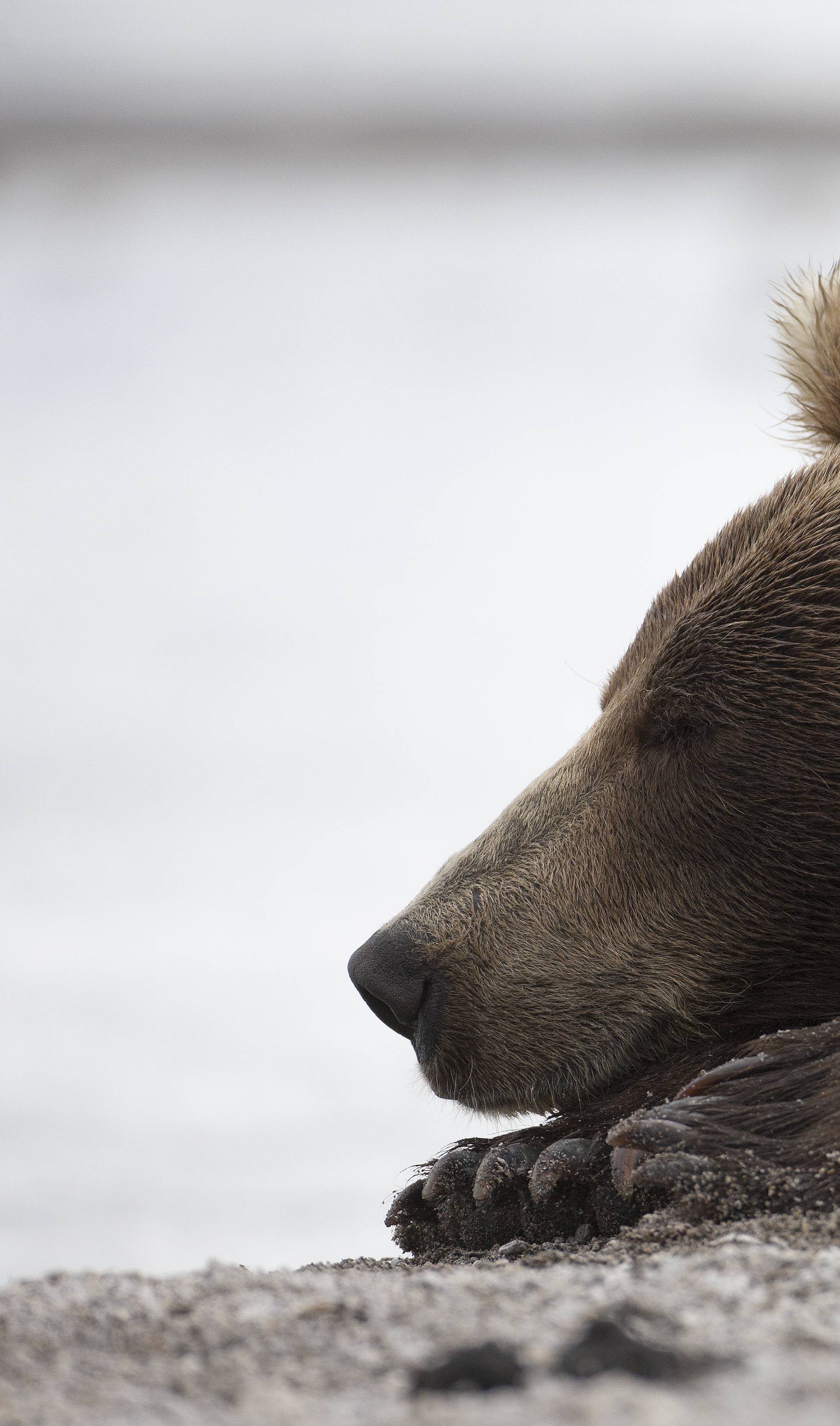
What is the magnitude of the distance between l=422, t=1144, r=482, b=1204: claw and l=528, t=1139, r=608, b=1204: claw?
0.74 feet

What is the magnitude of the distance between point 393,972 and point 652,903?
496 mm

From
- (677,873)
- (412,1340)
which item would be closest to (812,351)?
(677,873)

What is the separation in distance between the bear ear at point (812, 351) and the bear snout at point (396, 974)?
158 centimetres

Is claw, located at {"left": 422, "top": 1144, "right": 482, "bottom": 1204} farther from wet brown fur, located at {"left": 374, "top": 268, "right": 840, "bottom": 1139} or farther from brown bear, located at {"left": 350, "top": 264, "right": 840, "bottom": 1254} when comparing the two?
wet brown fur, located at {"left": 374, "top": 268, "right": 840, "bottom": 1139}

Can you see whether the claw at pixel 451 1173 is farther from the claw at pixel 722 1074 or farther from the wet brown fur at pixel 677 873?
the claw at pixel 722 1074

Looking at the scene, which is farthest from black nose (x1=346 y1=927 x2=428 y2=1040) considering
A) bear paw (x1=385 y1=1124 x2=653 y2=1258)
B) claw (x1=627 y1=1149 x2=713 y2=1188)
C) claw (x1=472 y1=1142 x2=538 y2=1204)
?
claw (x1=627 y1=1149 x2=713 y2=1188)

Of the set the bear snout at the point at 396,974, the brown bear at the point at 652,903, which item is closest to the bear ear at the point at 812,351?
the brown bear at the point at 652,903

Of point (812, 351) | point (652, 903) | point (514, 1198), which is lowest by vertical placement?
point (514, 1198)

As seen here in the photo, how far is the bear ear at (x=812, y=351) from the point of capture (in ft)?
9.61

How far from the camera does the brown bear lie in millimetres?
2035

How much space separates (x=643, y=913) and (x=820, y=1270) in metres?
1.23

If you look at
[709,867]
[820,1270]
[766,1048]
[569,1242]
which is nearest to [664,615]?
[709,867]

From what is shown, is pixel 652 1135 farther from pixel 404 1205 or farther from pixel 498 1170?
pixel 404 1205

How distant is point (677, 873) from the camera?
2191 mm
